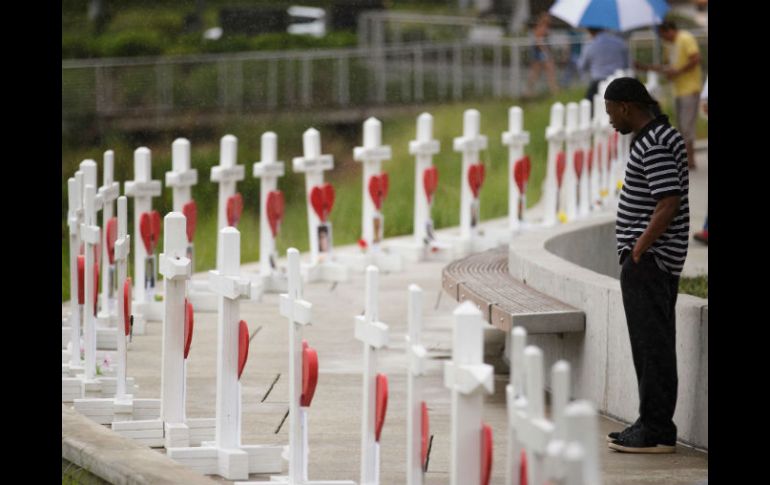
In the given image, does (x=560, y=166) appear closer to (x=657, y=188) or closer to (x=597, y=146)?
(x=597, y=146)

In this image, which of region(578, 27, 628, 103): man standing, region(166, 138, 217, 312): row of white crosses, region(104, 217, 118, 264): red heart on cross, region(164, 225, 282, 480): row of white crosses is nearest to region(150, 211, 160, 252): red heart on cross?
region(166, 138, 217, 312): row of white crosses

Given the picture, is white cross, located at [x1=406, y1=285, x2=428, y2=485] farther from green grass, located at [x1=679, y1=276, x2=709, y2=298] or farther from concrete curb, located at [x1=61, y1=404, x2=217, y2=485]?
green grass, located at [x1=679, y1=276, x2=709, y2=298]

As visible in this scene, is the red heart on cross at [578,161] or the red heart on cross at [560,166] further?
the red heart on cross at [578,161]

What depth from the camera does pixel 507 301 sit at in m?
9.53

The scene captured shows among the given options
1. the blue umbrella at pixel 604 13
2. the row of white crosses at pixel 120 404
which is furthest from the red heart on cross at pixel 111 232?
the blue umbrella at pixel 604 13

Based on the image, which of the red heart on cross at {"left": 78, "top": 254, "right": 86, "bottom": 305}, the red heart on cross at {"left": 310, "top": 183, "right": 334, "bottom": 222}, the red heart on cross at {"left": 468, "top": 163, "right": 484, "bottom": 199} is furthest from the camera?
the red heart on cross at {"left": 468, "top": 163, "right": 484, "bottom": 199}

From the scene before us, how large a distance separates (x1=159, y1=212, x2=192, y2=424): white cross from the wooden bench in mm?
1642

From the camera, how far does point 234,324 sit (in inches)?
314

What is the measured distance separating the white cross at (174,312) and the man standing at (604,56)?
9890 mm

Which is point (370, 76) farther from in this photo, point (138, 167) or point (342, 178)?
point (138, 167)

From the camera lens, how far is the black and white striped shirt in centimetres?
803

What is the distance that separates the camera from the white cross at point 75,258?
10.1 meters

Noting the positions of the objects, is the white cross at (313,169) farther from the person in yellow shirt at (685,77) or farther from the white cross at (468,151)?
the person in yellow shirt at (685,77)
